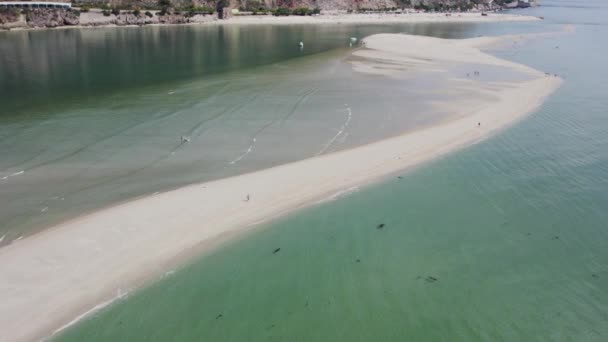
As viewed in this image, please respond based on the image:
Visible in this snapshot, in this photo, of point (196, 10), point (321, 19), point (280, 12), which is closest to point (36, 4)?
point (196, 10)

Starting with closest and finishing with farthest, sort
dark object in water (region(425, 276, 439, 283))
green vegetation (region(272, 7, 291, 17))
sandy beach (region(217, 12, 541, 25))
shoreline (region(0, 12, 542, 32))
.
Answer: dark object in water (region(425, 276, 439, 283)) → shoreline (region(0, 12, 542, 32)) → sandy beach (region(217, 12, 541, 25)) → green vegetation (region(272, 7, 291, 17))

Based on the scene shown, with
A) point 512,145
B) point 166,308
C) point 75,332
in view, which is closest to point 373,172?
→ point 512,145

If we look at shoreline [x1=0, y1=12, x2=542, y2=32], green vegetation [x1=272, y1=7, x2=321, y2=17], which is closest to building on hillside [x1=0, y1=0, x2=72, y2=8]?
shoreline [x1=0, y1=12, x2=542, y2=32]

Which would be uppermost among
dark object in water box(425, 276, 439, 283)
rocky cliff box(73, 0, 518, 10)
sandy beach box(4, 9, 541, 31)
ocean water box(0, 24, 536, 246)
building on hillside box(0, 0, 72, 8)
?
rocky cliff box(73, 0, 518, 10)

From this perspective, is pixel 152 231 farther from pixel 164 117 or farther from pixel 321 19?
pixel 321 19

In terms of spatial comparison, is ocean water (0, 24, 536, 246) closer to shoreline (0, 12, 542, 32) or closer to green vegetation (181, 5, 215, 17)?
shoreline (0, 12, 542, 32)

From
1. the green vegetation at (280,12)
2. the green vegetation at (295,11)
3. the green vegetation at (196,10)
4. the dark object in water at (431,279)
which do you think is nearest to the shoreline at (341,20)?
the green vegetation at (280,12)

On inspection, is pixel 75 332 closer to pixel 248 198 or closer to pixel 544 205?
pixel 248 198
